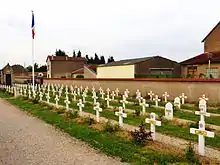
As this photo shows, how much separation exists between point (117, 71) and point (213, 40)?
15.0 metres

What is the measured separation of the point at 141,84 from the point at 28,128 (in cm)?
1353

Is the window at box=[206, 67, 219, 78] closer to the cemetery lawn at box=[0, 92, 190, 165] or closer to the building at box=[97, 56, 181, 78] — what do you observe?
the building at box=[97, 56, 181, 78]

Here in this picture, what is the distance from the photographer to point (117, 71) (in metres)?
46.9

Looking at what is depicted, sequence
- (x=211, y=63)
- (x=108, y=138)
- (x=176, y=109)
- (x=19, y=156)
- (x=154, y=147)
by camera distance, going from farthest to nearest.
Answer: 1. (x=211, y=63)
2. (x=176, y=109)
3. (x=108, y=138)
4. (x=154, y=147)
5. (x=19, y=156)

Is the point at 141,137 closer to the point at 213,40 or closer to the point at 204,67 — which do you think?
the point at 204,67

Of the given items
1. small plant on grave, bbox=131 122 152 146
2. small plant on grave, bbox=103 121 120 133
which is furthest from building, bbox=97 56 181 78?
small plant on grave, bbox=131 122 152 146

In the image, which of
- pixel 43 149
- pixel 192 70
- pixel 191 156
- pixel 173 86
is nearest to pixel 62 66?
pixel 192 70

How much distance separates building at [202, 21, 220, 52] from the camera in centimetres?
3616

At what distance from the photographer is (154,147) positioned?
8.20m

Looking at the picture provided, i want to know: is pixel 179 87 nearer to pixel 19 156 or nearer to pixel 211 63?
pixel 211 63

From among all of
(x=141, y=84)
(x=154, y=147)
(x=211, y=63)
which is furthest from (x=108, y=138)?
(x=211, y=63)

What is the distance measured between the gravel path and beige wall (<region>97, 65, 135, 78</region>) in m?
31.8

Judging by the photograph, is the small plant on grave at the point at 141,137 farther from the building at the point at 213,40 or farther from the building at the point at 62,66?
the building at the point at 62,66

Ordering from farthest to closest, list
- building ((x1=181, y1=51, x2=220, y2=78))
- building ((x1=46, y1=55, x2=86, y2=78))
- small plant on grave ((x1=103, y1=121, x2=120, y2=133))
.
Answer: building ((x1=46, y1=55, x2=86, y2=78)), building ((x1=181, y1=51, x2=220, y2=78)), small plant on grave ((x1=103, y1=121, x2=120, y2=133))
